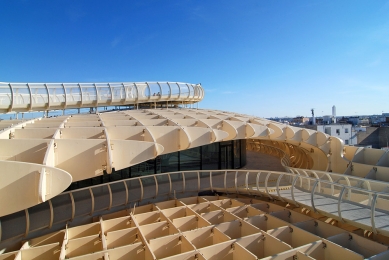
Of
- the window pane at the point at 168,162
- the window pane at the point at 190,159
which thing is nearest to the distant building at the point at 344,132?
the window pane at the point at 190,159

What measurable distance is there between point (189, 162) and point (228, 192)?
3838 mm

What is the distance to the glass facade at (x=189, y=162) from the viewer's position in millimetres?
14320

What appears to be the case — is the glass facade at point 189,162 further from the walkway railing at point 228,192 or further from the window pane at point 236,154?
the walkway railing at point 228,192

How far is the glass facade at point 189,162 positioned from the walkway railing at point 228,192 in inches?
24.4

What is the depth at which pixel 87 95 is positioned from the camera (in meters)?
17.3

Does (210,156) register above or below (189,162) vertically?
above

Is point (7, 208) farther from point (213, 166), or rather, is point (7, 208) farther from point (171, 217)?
point (213, 166)

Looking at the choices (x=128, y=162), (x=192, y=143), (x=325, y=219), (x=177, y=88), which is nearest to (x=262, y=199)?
(x=325, y=219)

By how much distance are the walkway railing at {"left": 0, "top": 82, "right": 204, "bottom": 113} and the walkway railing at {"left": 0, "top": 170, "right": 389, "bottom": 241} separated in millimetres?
6435

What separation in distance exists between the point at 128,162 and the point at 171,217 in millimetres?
4102

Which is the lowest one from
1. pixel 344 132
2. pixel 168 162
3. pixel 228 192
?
pixel 228 192

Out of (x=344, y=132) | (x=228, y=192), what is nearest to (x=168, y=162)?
(x=228, y=192)

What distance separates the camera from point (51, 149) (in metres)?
7.31

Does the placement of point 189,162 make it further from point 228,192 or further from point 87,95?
point 87,95
